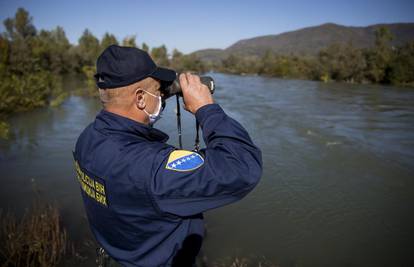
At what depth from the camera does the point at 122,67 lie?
1425mm

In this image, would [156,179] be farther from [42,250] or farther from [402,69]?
[402,69]

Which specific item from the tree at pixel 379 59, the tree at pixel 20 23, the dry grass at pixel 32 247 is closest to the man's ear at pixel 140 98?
the dry grass at pixel 32 247

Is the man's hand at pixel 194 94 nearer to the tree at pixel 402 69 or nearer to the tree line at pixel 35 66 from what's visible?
the tree line at pixel 35 66

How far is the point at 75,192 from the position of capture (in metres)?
6.68

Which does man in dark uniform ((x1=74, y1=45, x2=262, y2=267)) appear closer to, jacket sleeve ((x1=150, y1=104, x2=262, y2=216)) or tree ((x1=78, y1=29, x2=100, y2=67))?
jacket sleeve ((x1=150, y1=104, x2=262, y2=216))

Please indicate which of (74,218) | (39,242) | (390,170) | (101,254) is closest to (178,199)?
(101,254)

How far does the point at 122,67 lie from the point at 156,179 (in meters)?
0.55

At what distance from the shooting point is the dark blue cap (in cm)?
143

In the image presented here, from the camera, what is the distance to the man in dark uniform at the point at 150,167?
1269 mm

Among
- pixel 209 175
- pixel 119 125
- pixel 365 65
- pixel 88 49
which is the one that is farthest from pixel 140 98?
pixel 88 49

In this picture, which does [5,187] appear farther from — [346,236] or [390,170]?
[390,170]

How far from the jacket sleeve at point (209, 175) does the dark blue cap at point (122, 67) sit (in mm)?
392

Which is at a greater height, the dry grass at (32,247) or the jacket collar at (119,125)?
the jacket collar at (119,125)

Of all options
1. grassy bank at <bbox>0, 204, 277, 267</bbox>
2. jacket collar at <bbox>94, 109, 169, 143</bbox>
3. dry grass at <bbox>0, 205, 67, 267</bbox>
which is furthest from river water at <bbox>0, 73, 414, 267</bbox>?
jacket collar at <bbox>94, 109, 169, 143</bbox>
